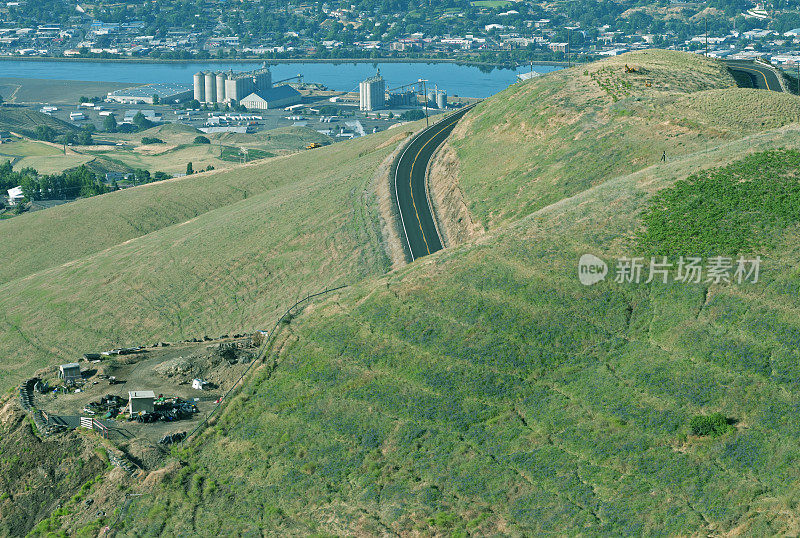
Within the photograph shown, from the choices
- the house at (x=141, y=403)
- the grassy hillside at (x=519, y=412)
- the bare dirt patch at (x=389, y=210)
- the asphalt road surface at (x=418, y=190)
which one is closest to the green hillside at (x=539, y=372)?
the grassy hillside at (x=519, y=412)

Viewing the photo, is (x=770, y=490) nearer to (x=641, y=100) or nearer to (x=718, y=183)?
(x=718, y=183)

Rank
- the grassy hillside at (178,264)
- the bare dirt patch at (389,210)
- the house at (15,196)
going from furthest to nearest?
1. the house at (15,196)
2. the grassy hillside at (178,264)
3. the bare dirt patch at (389,210)

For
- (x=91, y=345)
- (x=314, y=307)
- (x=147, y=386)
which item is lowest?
(x=91, y=345)

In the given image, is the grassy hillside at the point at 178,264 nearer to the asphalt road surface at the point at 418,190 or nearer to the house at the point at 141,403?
the asphalt road surface at the point at 418,190

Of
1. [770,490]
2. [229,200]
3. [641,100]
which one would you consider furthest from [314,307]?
[229,200]

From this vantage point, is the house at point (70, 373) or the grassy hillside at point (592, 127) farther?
the grassy hillside at point (592, 127)

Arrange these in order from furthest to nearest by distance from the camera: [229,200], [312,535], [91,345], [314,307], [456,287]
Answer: [229,200] < [91,345] < [314,307] < [456,287] < [312,535]
